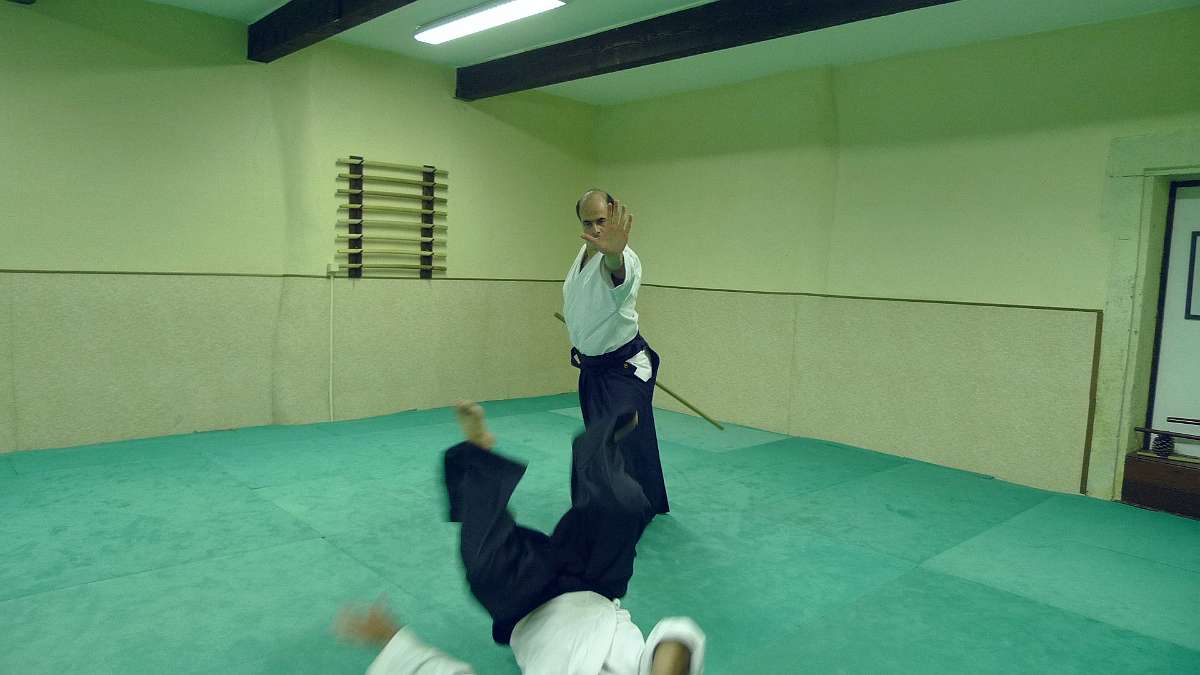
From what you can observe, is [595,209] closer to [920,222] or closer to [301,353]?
[920,222]

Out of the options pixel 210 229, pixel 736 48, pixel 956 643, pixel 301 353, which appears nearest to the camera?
pixel 956 643

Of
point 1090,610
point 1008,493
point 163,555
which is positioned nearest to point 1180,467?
point 1008,493

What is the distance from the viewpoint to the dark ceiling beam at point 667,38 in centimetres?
402

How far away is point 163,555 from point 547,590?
6.61 feet

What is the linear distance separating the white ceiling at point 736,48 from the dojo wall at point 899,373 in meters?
1.71

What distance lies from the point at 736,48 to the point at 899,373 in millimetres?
2534

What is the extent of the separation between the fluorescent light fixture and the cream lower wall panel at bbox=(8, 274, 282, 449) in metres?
2.07

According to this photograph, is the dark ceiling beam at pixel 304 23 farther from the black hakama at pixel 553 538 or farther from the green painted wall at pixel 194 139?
the black hakama at pixel 553 538

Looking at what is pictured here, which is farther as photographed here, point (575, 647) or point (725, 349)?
point (725, 349)

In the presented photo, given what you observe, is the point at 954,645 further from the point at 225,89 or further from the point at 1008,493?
the point at 225,89

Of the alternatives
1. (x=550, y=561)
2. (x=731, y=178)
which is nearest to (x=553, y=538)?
(x=550, y=561)

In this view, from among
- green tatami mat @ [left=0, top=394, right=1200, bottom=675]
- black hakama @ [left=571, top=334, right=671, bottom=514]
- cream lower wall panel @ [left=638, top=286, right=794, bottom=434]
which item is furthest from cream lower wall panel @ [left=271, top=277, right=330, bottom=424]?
cream lower wall panel @ [left=638, top=286, right=794, bottom=434]

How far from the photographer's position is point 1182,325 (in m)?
4.41

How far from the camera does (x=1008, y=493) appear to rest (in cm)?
450
